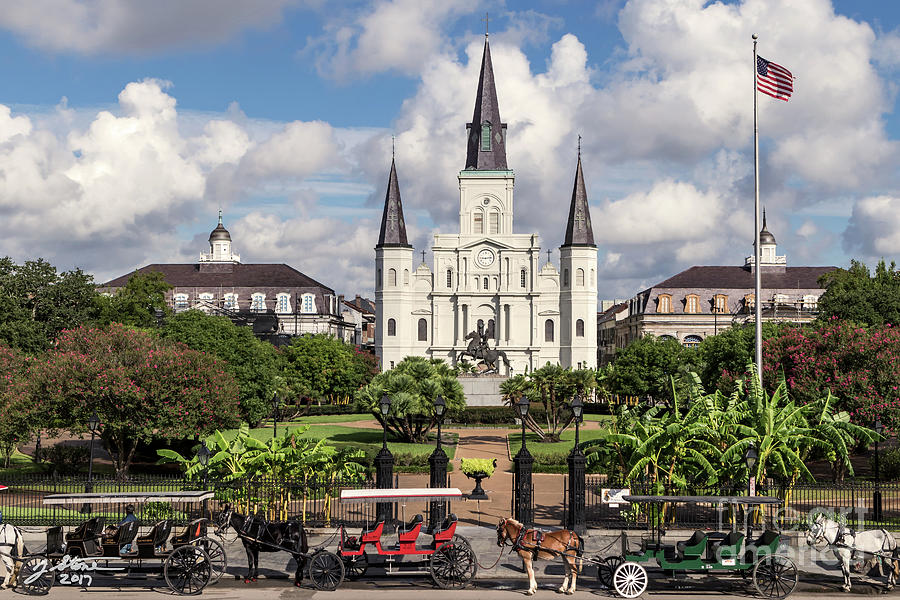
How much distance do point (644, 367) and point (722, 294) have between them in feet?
131

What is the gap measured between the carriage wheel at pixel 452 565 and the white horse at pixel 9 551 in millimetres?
7644

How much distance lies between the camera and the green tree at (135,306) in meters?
54.8

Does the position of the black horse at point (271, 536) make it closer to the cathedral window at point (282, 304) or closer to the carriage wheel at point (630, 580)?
the carriage wheel at point (630, 580)

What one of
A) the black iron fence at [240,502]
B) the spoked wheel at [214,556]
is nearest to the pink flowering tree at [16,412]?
the black iron fence at [240,502]

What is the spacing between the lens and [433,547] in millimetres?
15273

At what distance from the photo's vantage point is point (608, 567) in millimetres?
15055

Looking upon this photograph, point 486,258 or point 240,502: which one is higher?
point 486,258

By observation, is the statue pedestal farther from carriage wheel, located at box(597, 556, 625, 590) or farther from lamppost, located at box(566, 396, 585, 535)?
carriage wheel, located at box(597, 556, 625, 590)

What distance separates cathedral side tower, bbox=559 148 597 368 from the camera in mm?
89562

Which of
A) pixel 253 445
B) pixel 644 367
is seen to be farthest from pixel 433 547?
pixel 644 367

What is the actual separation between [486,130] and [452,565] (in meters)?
83.4

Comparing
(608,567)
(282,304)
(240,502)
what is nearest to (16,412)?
(240,502)

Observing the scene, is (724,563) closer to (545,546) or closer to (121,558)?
(545,546)

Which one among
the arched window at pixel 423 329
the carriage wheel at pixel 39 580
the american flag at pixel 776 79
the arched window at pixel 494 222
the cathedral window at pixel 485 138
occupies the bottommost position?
the carriage wheel at pixel 39 580
